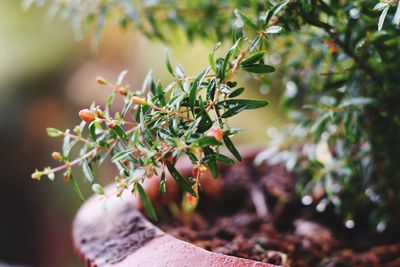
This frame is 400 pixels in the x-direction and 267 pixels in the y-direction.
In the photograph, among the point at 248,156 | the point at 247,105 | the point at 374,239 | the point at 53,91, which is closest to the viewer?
the point at 247,105

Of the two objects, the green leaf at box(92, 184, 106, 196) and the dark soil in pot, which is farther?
the dark soil in pot

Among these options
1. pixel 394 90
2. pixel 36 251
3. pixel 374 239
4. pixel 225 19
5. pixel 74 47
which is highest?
pixel 74 47

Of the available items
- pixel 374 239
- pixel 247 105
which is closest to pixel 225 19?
pixel 247 105

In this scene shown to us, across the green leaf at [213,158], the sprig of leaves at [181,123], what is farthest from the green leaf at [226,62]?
the green leaf at [213,158]

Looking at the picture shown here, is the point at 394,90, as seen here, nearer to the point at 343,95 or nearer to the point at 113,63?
the point at 343,95

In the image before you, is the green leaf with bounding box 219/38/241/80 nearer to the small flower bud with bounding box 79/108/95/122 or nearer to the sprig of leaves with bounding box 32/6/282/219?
the sprig of leaves with bounding box 32/6/282/219

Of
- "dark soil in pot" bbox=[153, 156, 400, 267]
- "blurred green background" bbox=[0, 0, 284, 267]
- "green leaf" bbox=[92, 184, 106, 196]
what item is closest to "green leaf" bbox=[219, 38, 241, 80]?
"green leaf" bbox=[92, 184, 106, 196]

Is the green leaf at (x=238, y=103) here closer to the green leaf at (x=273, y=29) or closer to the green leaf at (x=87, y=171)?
the green leaf at (x=273, y=29)

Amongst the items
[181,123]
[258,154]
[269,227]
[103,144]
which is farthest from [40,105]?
[181,123]
